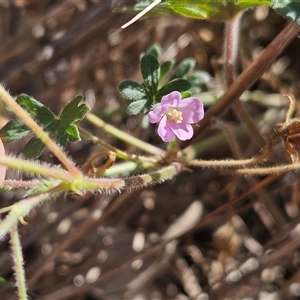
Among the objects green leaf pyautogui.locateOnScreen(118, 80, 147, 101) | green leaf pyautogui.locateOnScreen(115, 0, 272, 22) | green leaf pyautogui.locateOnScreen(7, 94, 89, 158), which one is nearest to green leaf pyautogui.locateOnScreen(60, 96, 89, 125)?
green leaf pyautogui.locateOnScreen(7, 94, 89, 158)

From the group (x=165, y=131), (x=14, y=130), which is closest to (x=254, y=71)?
(x=165, y=131)

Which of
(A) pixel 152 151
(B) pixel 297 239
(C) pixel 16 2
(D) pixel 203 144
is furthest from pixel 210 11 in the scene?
(C) pixel 16 2

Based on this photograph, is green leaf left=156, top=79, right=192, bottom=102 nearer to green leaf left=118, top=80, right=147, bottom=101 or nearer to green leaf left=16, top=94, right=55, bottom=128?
green leaf left=118, top=80, right=147, bottom=101

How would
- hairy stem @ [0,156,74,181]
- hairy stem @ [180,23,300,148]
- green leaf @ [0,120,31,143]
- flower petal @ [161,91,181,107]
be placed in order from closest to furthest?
hairy stem @ [0,156,74,181], flower petal @ [161,91,181,107], green leaf @ [0,120,31,143], hairy stem @ [180,23,300,148]

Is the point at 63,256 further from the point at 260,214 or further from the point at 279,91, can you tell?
the point at 279,91

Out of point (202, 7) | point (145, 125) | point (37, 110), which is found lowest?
point (145, 125)

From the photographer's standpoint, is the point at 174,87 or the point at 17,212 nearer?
the point at 17,212

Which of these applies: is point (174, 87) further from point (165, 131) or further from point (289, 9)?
point (289, 9)

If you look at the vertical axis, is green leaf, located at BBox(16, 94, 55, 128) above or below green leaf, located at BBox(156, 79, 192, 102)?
below
